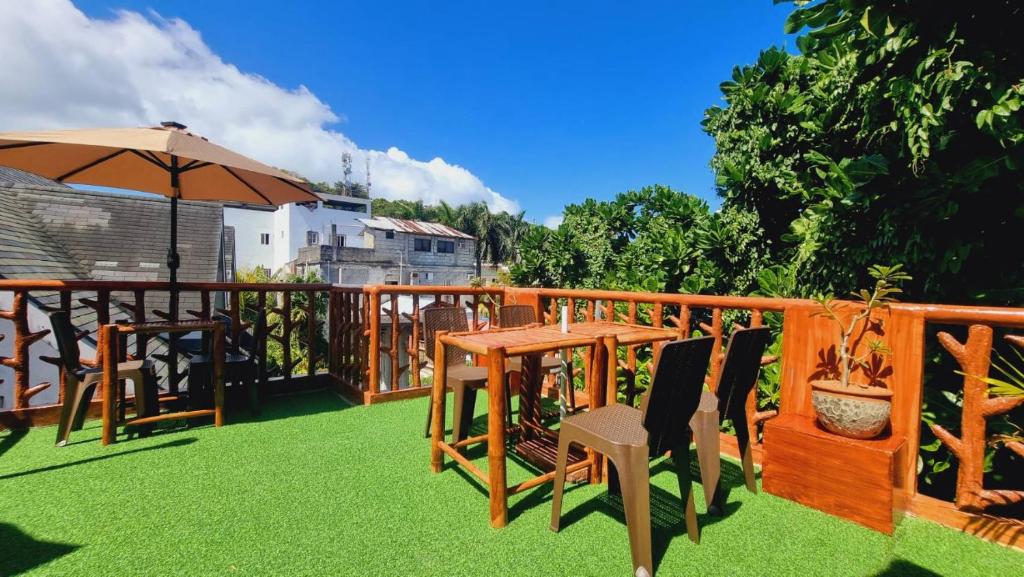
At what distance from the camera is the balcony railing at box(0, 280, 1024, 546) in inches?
74.6

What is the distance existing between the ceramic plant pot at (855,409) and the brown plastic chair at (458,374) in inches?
71.6

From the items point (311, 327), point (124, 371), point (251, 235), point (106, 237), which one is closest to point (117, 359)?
point (124, 371)

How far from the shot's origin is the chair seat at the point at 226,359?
3.34 m

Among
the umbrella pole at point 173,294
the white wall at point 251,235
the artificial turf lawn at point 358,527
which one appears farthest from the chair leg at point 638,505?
the white wall at point 251,235

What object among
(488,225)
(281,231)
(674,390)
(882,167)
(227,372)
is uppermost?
(488,225)

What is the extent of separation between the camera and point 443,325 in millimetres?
3281

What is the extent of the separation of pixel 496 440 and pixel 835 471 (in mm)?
1665

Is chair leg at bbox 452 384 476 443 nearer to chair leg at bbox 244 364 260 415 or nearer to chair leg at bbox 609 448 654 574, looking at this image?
chair leg at bbox 609 448 654 574

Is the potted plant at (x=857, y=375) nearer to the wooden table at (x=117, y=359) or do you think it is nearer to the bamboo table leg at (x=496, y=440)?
the bamboo table leg at (x=496, y=440)

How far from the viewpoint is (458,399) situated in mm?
2850

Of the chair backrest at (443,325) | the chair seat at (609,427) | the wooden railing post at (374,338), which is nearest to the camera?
the chair seat at (609,427)

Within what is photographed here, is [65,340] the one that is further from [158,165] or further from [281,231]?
[281,231]

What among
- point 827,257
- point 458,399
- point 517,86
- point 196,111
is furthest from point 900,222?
point 196,111

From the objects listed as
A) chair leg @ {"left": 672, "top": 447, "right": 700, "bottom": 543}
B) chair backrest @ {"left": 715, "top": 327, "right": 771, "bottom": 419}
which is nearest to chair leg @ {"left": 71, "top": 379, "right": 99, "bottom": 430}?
chair leg @ {"left": 672, "top": 447, "right": 700, "bottom": 543}
